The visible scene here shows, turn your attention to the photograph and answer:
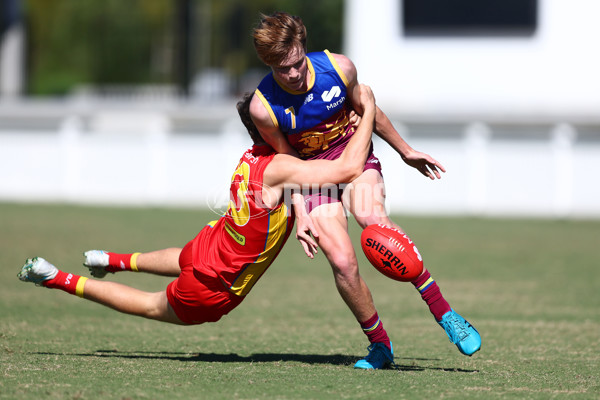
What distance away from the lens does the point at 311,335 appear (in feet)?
23.8

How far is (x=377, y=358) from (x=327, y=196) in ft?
3.45

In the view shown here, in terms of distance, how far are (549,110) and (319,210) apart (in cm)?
1548

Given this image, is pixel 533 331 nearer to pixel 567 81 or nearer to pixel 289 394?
pixel 289 394

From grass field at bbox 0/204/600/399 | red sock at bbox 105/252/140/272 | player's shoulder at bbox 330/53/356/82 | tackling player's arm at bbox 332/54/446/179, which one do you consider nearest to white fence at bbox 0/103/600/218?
grass field at bbox 0/204/600/399

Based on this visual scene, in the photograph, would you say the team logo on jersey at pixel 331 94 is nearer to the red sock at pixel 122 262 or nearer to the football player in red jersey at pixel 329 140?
the football player in red jersey at pixel 329 140

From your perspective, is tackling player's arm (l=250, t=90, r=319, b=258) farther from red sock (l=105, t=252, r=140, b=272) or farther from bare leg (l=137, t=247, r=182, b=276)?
red sock (l=105, t=252, r=140, b=272)

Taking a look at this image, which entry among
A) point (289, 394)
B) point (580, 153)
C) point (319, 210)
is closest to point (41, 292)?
point (319, 210)

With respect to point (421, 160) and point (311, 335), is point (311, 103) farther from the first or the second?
point (311, 335)

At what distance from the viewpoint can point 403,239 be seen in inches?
220

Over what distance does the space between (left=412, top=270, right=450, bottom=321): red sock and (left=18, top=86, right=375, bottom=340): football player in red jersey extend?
75cm

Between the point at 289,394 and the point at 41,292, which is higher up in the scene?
the point at 289,394

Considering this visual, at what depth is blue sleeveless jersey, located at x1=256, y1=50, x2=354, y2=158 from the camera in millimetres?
5777

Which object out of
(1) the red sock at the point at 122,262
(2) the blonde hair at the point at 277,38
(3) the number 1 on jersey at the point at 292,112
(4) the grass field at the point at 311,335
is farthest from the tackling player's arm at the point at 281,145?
(1) the red sock at the point at 122,262

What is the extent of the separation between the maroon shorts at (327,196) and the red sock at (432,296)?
0.74 meters
